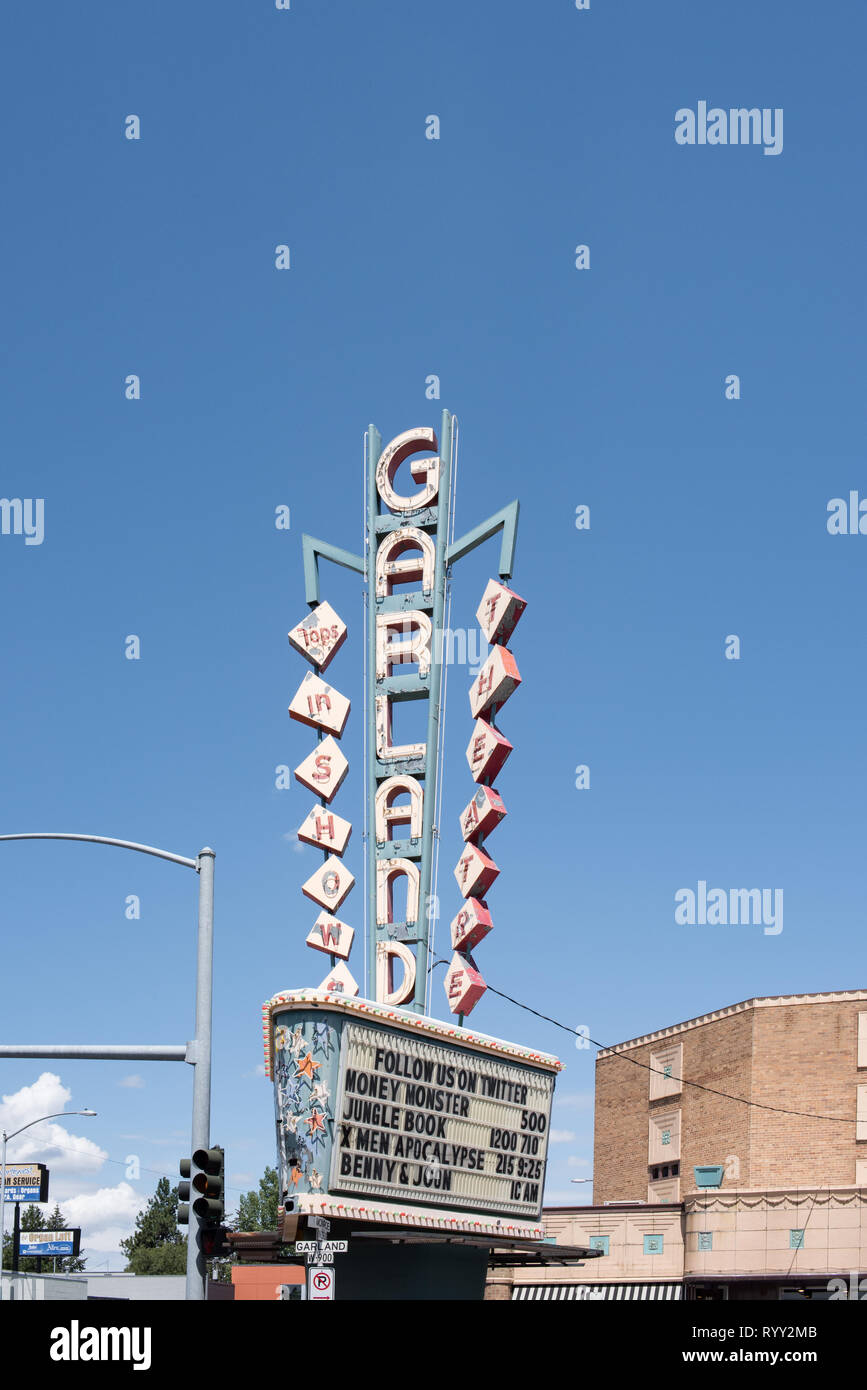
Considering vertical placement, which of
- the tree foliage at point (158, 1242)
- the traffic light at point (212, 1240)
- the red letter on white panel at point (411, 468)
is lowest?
the tree foliage at point (158, 1242)

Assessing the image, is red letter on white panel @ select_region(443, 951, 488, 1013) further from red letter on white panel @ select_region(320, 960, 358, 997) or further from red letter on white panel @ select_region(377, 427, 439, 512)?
red letter on white panel @ select_region(377, 427, 439, 512)

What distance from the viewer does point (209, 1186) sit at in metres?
19.4

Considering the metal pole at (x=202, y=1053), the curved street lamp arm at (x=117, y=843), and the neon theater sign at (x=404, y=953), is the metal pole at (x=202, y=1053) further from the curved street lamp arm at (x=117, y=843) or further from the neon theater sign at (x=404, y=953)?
the neon theater sign at (x=404, y=953)

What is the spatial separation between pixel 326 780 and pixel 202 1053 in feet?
57.8

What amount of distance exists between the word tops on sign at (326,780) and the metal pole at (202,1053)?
1366 cm

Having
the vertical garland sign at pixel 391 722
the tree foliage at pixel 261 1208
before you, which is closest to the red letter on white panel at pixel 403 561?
the vertical garland sign at pixel 391 722

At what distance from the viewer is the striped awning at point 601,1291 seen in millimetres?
47625

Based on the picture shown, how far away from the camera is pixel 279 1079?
29.1 m

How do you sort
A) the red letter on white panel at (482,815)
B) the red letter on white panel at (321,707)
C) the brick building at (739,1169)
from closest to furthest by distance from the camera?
the red letter on white panel at (482,815) < the red letter on white panel at (321,707) < the brick building at (739,1169)

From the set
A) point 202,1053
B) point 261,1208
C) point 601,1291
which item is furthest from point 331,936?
point 261,1208
